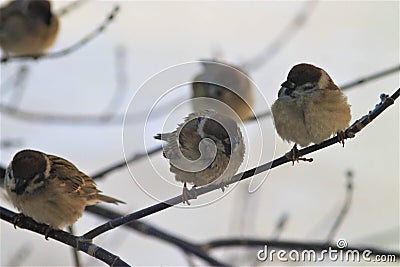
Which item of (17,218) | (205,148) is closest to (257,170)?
(205,148)

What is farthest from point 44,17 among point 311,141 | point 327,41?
point 311,141

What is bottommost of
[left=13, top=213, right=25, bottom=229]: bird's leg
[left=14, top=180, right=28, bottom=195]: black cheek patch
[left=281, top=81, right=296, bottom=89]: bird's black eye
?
[left=13, top=213, right=25, bottom=229]: bird's leg

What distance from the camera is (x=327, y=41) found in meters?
5.25

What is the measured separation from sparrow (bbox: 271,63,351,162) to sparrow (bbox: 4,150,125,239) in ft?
1.54

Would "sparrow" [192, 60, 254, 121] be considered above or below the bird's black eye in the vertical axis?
above

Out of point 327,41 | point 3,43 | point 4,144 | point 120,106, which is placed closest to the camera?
point 4,144

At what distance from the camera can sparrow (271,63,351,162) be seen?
1.35 metres

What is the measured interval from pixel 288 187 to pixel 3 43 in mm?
1771

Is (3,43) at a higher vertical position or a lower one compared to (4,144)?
higher

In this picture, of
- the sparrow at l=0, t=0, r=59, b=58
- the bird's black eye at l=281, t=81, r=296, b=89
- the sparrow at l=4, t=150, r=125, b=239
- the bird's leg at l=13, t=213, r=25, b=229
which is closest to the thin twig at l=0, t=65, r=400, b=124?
the bird's black eye at l=281, t=81, r=296, b=89

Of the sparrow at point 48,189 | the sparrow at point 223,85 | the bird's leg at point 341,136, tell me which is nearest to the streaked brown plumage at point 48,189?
the sparrow at point 48,189

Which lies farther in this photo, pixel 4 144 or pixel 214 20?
pixel 214 20

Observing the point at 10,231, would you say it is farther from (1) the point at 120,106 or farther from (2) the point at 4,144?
(2) the point at 4,144

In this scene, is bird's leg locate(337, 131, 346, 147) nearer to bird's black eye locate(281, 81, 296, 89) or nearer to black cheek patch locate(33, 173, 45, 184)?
bird's black eye locate(281, 81, 296, 89)
